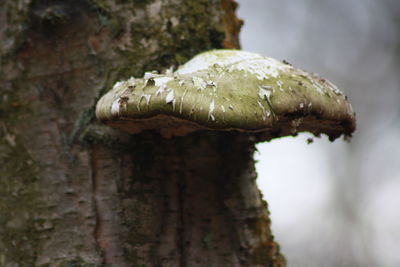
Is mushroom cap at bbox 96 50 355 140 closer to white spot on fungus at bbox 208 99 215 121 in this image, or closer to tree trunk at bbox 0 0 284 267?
white spot on fungus at bbox 208 99 215 121

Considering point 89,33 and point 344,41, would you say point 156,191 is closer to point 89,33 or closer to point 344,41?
point 89,33

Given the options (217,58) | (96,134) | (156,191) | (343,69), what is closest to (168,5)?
(217,58)

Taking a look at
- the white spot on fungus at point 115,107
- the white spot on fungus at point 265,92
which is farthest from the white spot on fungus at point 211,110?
the white spot on fungus at point 115,107

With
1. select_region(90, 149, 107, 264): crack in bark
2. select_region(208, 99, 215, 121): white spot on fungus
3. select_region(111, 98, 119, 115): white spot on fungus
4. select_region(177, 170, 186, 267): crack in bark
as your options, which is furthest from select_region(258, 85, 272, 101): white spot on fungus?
select_region(90, 149, 107, 264): crack in bark

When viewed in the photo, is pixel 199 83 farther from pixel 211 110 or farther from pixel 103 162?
pixel 103 162

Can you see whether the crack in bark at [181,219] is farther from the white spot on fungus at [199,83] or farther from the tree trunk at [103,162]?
the white spot on fungus at [199,83]

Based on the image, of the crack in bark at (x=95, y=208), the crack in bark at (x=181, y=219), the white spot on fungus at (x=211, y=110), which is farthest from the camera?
the crack in bark at (x=181, y=219)
